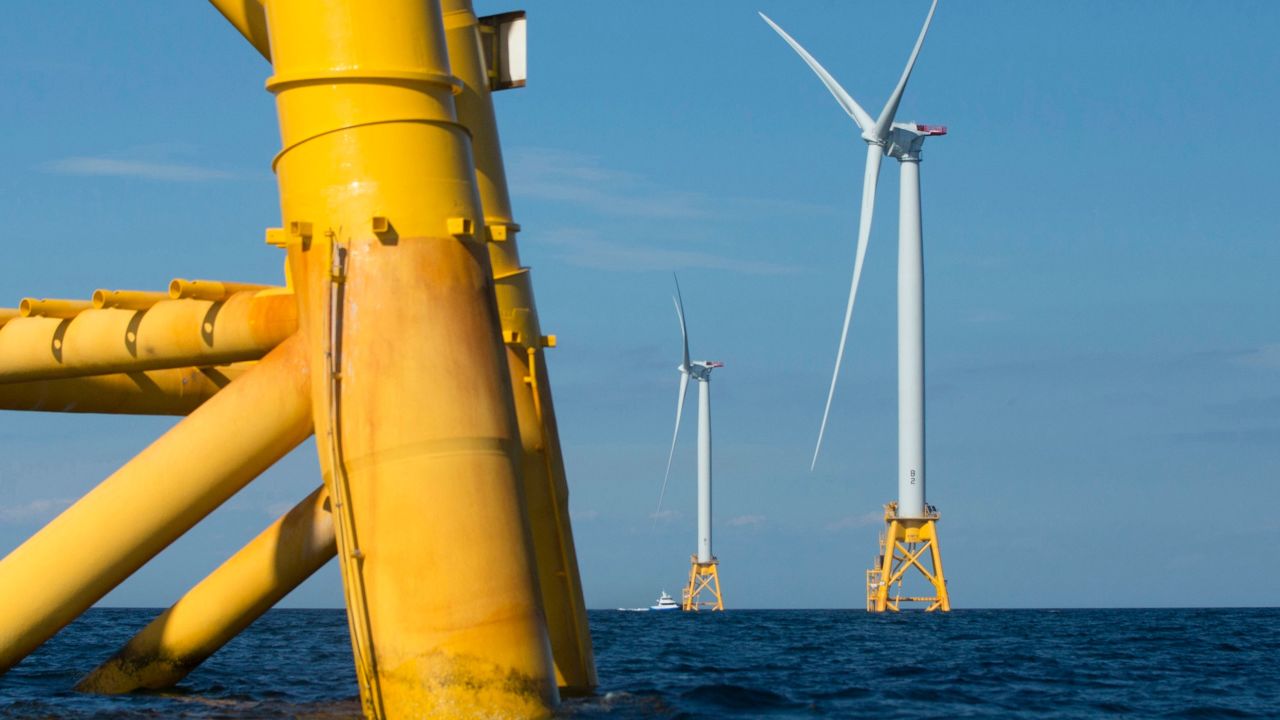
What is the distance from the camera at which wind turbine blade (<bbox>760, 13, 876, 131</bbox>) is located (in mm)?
81250

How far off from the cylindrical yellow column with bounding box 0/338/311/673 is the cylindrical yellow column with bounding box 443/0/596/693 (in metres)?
3.65

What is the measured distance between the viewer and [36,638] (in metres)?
16.1

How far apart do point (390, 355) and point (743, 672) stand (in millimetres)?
13845

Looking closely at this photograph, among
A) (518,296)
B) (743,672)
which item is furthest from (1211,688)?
(518,296)

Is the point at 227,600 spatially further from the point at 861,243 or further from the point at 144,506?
the point at 861,243

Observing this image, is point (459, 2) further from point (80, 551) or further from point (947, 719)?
point (947, 719)

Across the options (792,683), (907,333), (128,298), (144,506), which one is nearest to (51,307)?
(128,298)

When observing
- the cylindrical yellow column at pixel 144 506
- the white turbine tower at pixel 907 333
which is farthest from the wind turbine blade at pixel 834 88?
the cylindrical yellow column at pixel 144 506

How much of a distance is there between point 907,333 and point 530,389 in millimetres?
63955

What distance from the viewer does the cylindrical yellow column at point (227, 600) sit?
1977 centimetres

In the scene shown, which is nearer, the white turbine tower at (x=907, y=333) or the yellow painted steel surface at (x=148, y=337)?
the yellow painted steel surface at (x=148, y=337)

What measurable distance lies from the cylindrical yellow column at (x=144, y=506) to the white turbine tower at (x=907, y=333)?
204ft

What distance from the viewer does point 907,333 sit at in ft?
A: 267

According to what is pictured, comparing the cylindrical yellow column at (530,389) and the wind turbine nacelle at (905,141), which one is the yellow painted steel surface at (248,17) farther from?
the wind turbine nacelle at (905,141)
